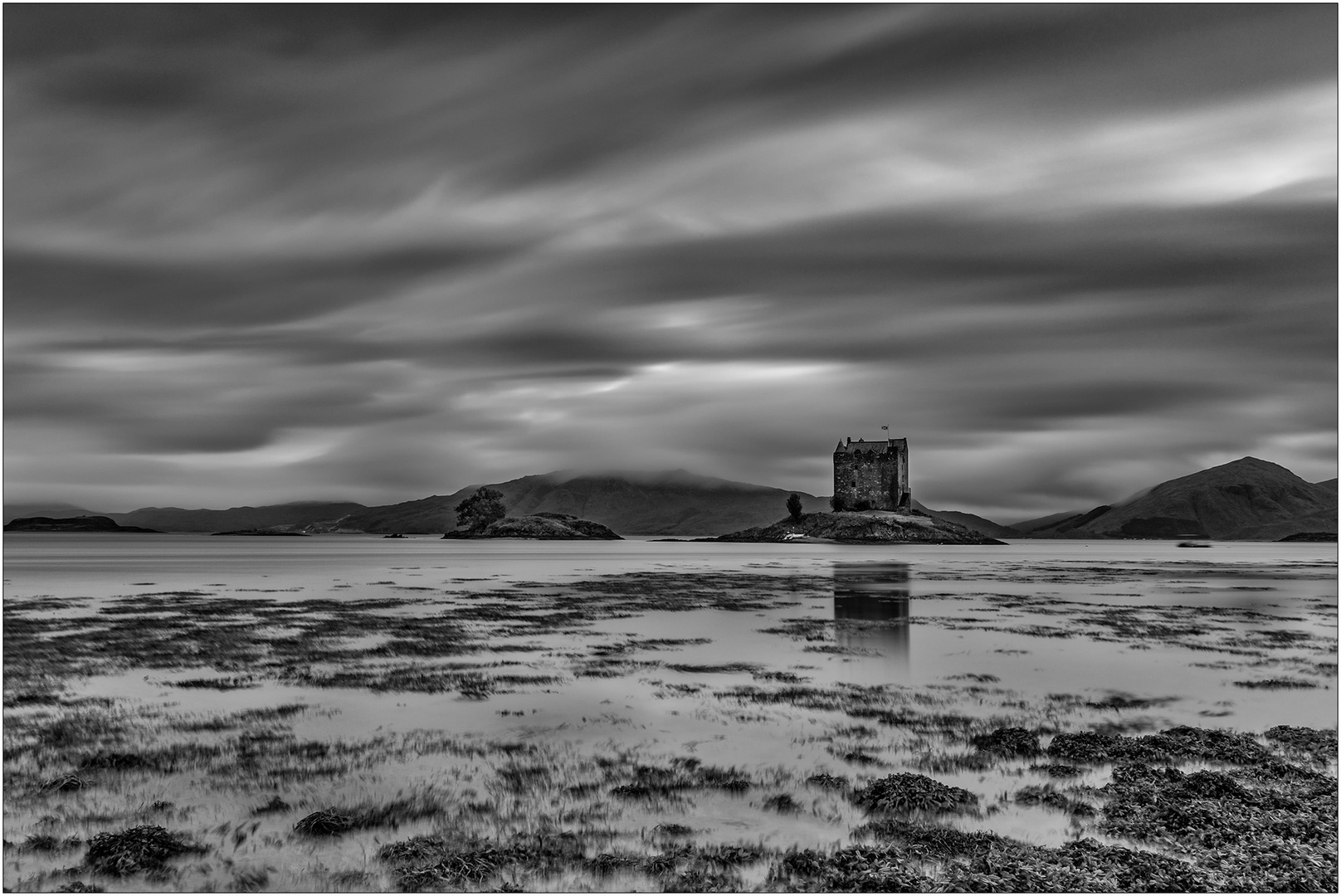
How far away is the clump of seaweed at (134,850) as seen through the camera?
9.04 meters

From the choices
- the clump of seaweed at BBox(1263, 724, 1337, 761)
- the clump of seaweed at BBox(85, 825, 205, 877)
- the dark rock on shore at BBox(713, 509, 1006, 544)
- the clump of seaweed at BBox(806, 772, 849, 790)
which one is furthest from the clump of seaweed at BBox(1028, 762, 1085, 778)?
the dark rock on shore at BBox(713, 509, 1006, 544)

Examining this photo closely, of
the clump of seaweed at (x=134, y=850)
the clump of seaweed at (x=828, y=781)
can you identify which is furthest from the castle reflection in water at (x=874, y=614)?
the clump of seaweed at (x=134, y=850)

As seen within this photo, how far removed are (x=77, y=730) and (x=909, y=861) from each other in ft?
44.7

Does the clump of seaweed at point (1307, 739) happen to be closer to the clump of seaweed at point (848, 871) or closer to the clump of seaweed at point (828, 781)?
the clump of seaweed at point (828, 781)

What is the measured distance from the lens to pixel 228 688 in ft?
60.6

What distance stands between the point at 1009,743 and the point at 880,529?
6597 inches

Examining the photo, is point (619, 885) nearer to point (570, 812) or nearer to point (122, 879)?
point (570, 812)

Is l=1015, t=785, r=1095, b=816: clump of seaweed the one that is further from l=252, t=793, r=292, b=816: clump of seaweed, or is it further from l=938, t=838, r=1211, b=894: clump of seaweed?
l=252, t=793, r=292, b=816: clump of seaweed

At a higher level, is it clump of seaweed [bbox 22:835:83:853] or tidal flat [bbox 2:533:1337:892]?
Answer: clump of seaweed [bbox 22:835:83:853]

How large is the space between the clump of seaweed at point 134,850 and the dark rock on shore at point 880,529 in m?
170

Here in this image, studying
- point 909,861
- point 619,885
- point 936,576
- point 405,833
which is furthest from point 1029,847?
point 936,576

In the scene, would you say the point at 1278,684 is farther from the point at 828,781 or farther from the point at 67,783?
the point at 67,783

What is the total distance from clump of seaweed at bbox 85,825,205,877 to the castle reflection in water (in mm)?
16420

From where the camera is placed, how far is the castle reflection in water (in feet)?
83.1
